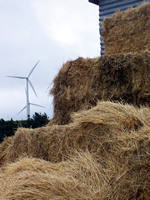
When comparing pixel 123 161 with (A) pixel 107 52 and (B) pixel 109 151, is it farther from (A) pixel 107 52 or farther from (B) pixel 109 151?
(A) pixel 107 52

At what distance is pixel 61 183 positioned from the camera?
339 centimetres

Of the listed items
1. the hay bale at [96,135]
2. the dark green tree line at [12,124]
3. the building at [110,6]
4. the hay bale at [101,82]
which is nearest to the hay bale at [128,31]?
the hay bale at [101,82]

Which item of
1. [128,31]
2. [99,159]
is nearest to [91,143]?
[99,159]

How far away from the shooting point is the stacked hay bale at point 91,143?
3293mm

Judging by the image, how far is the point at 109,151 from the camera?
3.85 m

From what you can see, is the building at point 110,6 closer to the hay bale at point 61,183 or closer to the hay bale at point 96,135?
the hay bale at point 96,135

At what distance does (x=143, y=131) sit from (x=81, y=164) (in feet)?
2.20

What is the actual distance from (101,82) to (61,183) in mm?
2352

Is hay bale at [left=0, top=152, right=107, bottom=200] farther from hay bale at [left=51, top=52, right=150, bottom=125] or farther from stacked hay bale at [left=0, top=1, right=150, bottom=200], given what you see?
hay bale at [left=51, top=52, right=150, bottom=125]

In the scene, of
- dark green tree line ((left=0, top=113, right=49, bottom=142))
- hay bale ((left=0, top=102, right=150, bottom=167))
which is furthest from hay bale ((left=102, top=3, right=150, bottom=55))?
hay bale ((left=0, top=102, right=150, bottom=167))

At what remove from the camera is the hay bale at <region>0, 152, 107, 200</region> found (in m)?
3.29

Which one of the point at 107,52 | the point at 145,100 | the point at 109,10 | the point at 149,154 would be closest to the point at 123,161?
the point at 149,154

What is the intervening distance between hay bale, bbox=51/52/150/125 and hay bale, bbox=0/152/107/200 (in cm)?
154

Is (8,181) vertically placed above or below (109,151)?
below
